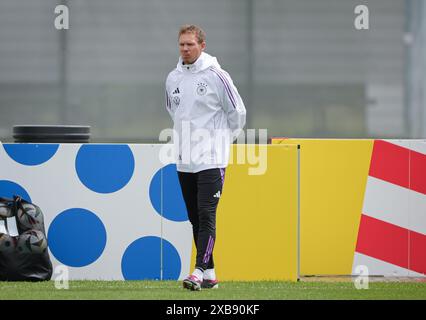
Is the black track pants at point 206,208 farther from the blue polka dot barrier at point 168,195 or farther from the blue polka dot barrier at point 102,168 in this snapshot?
the blue polka dot barrier at point 102,168

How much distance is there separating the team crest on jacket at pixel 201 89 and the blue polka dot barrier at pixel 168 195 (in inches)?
40.8

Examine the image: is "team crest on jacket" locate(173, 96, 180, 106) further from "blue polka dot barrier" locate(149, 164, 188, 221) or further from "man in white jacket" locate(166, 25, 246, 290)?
"blue polka dot barrier" locate(149, 164, 188, 221)

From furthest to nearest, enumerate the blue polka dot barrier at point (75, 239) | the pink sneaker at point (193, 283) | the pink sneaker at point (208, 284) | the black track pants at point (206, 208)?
the blue polka dot barrier at point (75, 239) → the pink sneaker at point (208, 284) → the black track pants at point (206, 208) → the pink sneaker at point (193, 283)

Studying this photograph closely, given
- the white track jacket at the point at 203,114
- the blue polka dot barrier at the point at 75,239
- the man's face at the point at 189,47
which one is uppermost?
the man's face at the point at 189,47

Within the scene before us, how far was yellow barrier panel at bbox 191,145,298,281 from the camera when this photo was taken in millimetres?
8555

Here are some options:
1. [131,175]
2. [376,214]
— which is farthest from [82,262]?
[376,214]

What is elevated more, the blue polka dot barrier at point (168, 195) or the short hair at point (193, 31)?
the short hair at point (193, 31)

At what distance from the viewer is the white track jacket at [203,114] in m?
7.69

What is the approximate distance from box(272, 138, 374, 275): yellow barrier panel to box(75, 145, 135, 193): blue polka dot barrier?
1.26m

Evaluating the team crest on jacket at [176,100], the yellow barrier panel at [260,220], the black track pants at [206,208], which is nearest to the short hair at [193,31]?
the team crest on jacket at [176,100]

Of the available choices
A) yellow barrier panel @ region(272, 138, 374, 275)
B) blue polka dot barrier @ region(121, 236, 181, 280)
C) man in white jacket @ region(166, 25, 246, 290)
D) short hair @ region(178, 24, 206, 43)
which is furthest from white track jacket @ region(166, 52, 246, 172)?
yellow barrier panel @ region(272, 138, 374, 275)

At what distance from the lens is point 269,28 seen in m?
11.0

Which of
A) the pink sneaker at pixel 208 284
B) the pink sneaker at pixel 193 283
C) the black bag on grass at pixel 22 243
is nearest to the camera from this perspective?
the pink sneaker at pixel 193 283

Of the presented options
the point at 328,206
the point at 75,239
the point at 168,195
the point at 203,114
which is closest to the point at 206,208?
the point at 203,114
